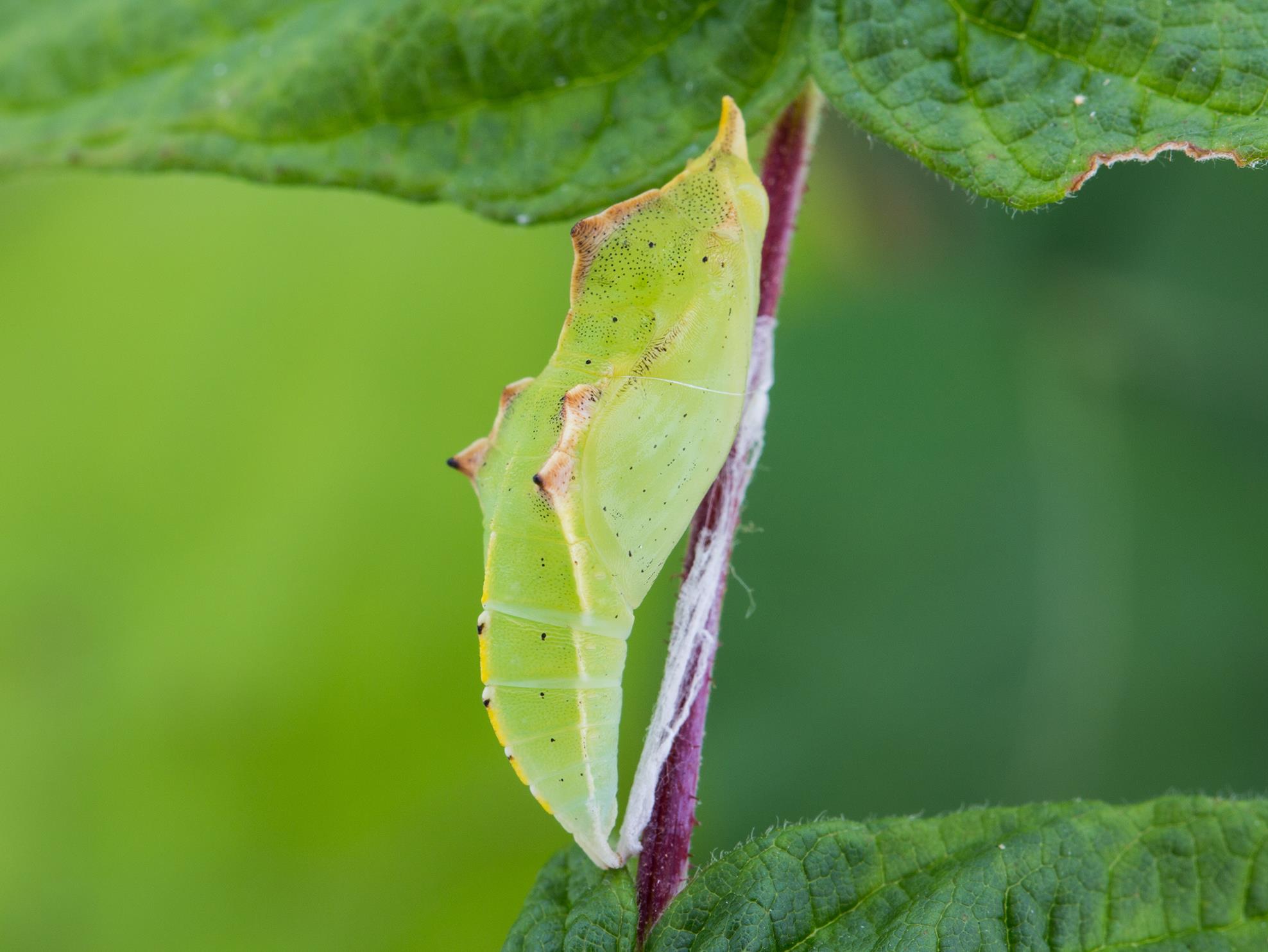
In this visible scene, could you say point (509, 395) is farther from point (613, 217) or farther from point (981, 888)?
point (981, 888)

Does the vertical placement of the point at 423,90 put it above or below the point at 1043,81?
above

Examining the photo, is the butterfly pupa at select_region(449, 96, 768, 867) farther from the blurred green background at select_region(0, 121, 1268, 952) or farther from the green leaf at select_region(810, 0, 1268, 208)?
the blurred green background at select_region(0, 121, 1268, 952)

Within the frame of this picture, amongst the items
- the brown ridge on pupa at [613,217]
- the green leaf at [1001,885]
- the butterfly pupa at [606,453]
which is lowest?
the green leaf at [1001,885]

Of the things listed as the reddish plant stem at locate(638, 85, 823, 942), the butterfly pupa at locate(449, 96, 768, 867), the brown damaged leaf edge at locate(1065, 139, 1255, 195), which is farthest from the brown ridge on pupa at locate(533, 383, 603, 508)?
the brown damaged leaf edge at locate(1065, 139, 1255, 195)

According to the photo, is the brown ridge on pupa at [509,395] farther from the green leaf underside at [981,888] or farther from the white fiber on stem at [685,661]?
the green leaf underside at [981,888]

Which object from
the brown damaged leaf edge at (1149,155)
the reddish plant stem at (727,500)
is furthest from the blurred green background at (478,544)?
the brown damaged leaf edge at (1149,155)

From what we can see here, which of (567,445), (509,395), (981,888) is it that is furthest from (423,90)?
(981,888)
